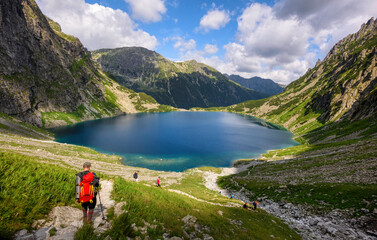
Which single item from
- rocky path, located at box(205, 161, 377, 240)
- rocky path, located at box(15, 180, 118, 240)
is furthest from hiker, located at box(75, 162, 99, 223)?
rocky path, located at box(205, 161, 377, 240)

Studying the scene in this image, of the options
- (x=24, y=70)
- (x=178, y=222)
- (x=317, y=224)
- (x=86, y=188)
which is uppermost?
(x=24, y=70)

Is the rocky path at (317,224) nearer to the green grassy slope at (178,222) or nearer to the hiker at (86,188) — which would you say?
the green grassy slope at (178,222)

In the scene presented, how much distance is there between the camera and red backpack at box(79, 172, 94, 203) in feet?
29.2

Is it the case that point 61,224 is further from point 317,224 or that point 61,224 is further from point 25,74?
point 25,74

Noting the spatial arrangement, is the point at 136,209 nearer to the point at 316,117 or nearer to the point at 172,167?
the point at 172,167

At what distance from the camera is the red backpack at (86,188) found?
891cm

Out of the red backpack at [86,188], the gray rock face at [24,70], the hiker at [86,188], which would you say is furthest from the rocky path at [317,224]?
the gray rock face at [24,70]

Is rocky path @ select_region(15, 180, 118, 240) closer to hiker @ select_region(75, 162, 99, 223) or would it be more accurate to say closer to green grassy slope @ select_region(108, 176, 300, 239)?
hiker @ select_region(75, 162, 99, 223)

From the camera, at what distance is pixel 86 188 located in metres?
8.94

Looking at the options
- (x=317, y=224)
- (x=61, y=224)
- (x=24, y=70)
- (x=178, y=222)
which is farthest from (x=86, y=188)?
(x=24, y=70)

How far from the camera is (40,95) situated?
6614 inches

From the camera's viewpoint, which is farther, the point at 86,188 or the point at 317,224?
the point at 317,224

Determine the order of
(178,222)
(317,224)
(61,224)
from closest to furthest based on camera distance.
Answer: (61,224), (178,222), (317,224)

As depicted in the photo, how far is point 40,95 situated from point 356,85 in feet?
994
